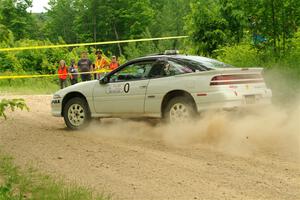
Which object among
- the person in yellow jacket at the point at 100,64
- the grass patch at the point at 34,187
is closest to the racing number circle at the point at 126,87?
the grass patch at the point at 34,187

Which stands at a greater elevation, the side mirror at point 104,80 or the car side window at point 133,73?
the car side window at point 133,73

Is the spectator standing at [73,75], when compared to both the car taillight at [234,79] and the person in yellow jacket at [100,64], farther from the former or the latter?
the car taillight at [234,79]

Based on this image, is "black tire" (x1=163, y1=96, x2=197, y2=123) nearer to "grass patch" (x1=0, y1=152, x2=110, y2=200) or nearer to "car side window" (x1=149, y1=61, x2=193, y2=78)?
"car side window" (x1=149, y1=61, x2=193, y2=78)

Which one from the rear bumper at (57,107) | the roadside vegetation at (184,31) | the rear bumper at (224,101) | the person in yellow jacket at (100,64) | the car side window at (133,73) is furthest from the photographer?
the person in yellow jacket at (100,64)

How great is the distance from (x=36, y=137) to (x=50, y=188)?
4.45 metres

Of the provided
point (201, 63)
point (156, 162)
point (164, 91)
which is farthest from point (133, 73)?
point (156, 162)

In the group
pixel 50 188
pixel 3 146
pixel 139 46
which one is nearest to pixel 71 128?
pixel 3 146

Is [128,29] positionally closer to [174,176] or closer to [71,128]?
[71,128]

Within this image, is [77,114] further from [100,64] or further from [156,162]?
[100,64]

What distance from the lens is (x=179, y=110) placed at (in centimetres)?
1016

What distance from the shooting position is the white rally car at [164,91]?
990 centimetres

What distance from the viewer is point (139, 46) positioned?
5950cm

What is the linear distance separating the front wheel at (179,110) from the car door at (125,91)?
757 mm

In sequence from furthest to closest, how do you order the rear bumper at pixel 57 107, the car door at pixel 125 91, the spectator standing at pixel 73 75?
the spectator standing at pixel 73 75 → the rear bumper at pixel 57 107 → the car door at pixel 125 91
